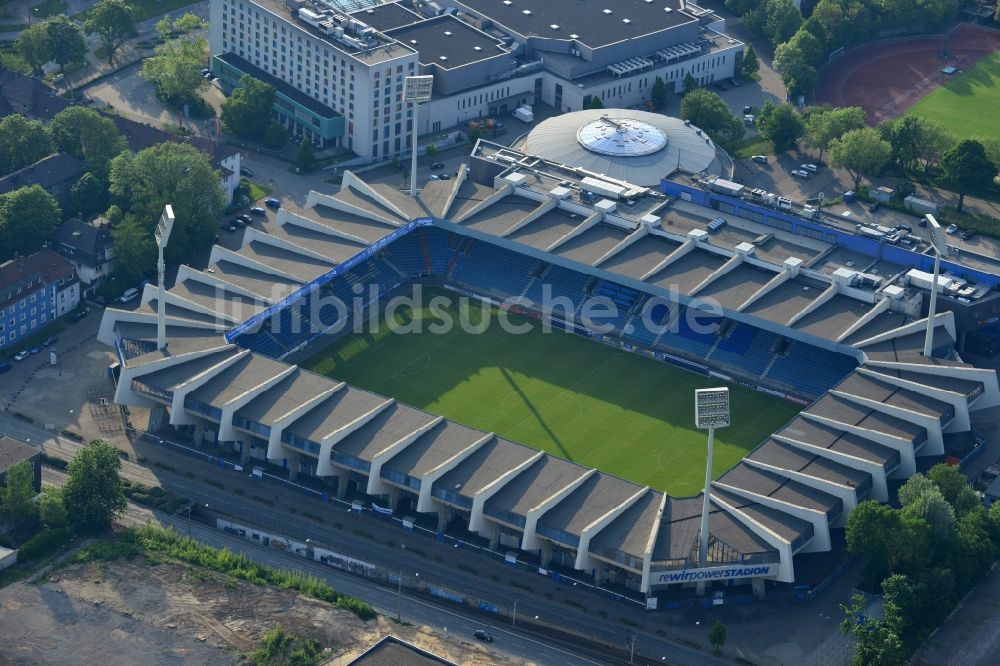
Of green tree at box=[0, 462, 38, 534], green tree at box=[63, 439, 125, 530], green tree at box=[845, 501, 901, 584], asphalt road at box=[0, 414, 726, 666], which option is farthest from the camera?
green tree at box=[63, 439, 125, 530]

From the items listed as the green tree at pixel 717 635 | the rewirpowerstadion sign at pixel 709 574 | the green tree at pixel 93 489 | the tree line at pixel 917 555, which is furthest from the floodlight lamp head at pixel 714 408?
the green tree at pixel 93 489

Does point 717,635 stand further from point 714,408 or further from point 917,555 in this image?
point 917,555

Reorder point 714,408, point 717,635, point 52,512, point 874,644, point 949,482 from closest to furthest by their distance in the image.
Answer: point 874,644 < point 717,635 < point 714,408 < point 52,512 < point 949,482

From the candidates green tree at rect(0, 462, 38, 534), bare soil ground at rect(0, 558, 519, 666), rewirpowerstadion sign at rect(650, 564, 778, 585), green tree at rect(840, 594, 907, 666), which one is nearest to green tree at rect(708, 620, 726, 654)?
rewirpowerstadion sign at rect(650, 564, 778, 585)

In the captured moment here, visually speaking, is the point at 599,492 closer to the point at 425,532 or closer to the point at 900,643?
the point at 425,532

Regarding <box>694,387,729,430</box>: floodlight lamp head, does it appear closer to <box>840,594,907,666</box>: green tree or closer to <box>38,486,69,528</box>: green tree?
<box>840,594,907,666</box>: green tree

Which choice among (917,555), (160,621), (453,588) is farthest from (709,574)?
(160,621)

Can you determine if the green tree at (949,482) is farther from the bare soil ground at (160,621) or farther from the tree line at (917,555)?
the bare soil ground at (160,621)
